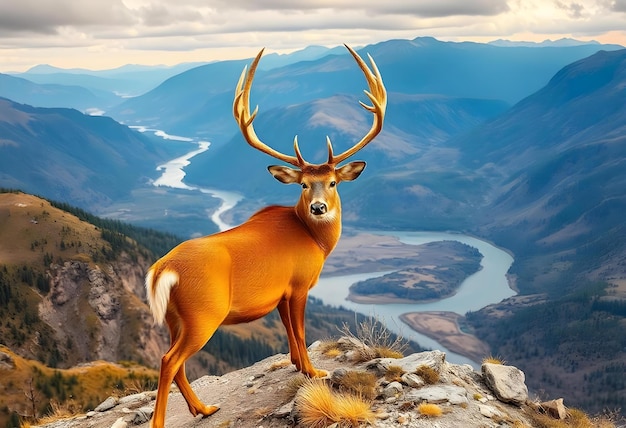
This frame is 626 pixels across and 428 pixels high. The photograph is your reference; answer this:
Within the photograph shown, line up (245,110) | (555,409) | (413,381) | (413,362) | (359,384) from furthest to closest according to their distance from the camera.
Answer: (555,409) → (413,362) → (245,110) → (413,381) → (359,384)

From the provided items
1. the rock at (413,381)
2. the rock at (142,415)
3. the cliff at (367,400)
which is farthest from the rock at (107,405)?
the rock at (413,381)

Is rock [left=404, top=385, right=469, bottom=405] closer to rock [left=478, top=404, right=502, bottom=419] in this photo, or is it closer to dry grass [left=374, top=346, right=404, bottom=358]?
rock [left=478, top=404, right=502, bottom=419]

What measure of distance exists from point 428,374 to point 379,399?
1.59m

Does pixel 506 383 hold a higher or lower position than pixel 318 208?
lower

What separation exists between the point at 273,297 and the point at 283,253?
1036 mm

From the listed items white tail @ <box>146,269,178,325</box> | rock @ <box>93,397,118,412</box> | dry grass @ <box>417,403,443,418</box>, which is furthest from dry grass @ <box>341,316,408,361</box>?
rock @ <box>93,397,118,412</box>

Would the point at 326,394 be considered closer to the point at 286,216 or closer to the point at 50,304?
the point at 286,216

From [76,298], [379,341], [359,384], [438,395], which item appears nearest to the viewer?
[438,395]

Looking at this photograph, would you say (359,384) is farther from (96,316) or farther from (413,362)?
(96,316)

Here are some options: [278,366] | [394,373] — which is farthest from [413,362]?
[278,366]

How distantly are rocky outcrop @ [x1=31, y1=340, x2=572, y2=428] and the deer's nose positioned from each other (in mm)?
4182

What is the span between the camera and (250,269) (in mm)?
12344

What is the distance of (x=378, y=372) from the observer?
47.8 feet

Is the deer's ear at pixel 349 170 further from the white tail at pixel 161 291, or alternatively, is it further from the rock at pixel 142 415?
the rock at pixel 142 415
